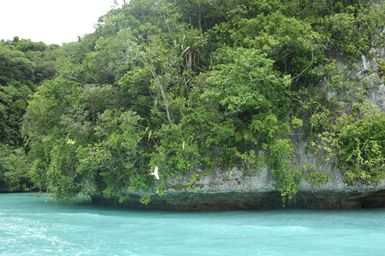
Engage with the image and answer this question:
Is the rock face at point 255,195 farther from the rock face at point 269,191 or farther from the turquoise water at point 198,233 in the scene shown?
the turquoise water at point 198,233

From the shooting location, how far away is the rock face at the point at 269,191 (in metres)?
14.8

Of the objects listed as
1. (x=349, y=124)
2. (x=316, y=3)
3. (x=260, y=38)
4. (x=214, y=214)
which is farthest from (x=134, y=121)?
(x=316, y=3)

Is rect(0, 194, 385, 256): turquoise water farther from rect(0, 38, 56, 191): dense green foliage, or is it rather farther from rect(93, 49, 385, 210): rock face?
rect(0, 38, 56, 191): dense green foliage

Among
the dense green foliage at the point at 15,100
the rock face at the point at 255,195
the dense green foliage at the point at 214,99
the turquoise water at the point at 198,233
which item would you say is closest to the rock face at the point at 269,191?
the rock face at the point at 255,195

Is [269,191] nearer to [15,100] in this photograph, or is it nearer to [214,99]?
[214,99]

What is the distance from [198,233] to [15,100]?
27313 millimetres

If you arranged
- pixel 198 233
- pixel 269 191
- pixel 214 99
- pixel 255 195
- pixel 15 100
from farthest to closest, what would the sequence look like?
pixel 15 100, pixel 255 195, pixel 269 191, pixel 214 99, pixel 198 233

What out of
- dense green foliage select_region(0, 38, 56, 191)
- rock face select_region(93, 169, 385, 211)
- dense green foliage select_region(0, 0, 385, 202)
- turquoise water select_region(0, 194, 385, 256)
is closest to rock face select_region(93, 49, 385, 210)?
rock face select_region(93, 169, 385, 211)

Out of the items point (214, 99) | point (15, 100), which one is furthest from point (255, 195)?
point (15, 100)

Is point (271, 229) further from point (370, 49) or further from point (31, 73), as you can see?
point (31, 73)

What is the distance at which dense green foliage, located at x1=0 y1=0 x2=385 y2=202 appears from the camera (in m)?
14.4

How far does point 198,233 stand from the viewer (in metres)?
10.7

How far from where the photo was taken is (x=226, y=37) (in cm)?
1755

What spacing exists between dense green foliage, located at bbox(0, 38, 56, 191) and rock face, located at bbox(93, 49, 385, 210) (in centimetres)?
1505
